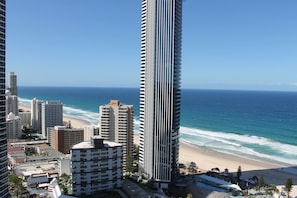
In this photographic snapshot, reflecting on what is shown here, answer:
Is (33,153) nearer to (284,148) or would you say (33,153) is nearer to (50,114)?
(50,114)

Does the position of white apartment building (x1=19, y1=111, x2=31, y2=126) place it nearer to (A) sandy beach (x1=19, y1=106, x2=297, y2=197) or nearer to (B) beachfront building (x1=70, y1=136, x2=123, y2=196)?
(A) sandy beach (x1=19, y1=106, x2=297, y2=197)

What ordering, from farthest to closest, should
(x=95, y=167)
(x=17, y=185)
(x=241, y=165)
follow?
(x=241, y=165) → (x=17, y=185) → (x=95, y=167)

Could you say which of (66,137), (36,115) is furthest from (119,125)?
(36,115)

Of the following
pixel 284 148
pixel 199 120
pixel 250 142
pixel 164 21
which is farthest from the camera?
pixel 199 120

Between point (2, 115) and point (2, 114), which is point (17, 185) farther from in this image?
point (2, 114)

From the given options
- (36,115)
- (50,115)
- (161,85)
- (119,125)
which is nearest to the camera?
(161,85)

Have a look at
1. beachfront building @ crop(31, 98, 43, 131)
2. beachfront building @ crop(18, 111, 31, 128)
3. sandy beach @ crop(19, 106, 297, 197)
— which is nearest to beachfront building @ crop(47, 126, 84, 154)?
sandy beach @ crop(19, 106, 297, 197)

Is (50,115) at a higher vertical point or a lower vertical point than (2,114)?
lower

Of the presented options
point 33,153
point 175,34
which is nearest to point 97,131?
point 33,153

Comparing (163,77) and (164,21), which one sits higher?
(164,21)
